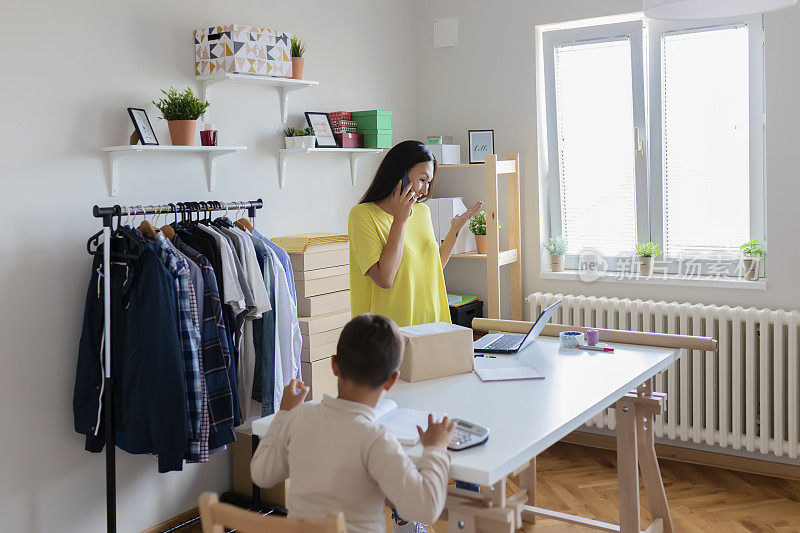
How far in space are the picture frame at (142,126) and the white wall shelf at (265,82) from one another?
345 millimetres

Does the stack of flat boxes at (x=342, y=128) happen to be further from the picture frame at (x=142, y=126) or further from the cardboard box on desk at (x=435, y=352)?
the cardboard box on desk at (x=435, y=352)

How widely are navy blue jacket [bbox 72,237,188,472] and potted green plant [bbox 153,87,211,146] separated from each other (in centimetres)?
51

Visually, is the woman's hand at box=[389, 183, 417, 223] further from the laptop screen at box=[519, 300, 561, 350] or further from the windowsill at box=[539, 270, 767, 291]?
the windowsill at box=[539, 270, 767, 291]

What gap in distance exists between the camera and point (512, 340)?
2.83 meters

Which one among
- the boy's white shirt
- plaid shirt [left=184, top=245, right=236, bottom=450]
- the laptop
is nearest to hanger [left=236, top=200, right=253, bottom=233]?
plaid shirt [left=184, top=245, right=236, bottom=450]

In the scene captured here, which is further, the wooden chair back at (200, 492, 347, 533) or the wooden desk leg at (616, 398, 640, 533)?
the wooden desk leg at (616, 398, 640, 533)

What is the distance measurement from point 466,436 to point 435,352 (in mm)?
574

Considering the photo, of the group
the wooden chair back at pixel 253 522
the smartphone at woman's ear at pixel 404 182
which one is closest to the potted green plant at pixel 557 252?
the smartphone at woman's ear at pixel 404 182

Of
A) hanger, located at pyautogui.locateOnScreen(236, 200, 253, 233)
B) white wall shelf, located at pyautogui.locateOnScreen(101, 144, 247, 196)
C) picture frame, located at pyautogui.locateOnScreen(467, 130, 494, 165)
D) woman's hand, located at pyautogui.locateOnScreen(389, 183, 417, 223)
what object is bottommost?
hanger, located at pyautogui.locateOnScreen(236, 200, 253, 233)

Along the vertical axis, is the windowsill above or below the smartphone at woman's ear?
below

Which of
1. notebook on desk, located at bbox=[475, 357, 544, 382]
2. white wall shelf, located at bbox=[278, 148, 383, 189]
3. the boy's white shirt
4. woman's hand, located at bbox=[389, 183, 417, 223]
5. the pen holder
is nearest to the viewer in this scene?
the boy's white shirt

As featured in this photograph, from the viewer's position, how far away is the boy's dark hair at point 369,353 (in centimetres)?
168

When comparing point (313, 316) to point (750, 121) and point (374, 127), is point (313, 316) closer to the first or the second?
point (374, 127)

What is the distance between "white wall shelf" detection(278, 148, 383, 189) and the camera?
3670 mm
